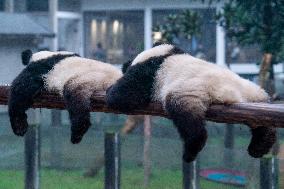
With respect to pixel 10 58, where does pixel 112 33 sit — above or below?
above

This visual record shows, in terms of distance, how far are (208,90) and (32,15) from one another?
13.7 meters

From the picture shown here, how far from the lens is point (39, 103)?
3.75 metres

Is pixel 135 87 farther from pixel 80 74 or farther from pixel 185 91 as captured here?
pixel 80 74

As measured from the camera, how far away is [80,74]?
381cm

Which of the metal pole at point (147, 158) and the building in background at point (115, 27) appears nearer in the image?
the metal pole at point (147, 158)

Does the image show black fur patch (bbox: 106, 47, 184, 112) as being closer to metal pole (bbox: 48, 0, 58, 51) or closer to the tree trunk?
the tree trunk

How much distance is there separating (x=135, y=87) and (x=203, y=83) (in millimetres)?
401

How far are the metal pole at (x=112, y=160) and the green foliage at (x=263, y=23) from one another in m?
1.63

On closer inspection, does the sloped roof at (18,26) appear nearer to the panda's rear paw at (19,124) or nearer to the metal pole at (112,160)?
the metal pole at (112,160)

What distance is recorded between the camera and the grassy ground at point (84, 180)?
7148mm

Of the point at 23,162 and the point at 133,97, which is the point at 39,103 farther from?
the point at 23,162

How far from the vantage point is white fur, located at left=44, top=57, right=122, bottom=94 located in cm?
375

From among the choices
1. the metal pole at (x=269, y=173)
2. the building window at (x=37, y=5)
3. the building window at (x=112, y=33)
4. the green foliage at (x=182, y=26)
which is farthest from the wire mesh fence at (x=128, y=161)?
the building window at (x=112, y=33)

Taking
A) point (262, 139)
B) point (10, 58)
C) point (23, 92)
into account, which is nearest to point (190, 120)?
point (262, 139)
